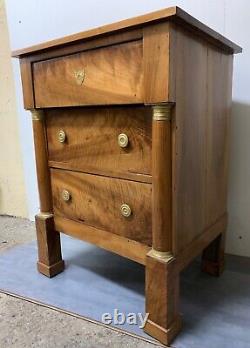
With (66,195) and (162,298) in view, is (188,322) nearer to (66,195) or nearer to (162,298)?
(162,298)

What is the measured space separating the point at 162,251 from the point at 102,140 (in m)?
0.36

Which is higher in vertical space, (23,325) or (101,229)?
(101,229)

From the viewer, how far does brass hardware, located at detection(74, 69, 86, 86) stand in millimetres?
856

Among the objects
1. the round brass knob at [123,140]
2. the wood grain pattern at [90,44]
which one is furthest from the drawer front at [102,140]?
the wood grain pattern at [90,44]

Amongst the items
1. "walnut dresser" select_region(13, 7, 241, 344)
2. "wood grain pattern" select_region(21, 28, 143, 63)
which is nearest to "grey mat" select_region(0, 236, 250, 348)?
"walnut dresser" select_region(13, 7, 241, 344)

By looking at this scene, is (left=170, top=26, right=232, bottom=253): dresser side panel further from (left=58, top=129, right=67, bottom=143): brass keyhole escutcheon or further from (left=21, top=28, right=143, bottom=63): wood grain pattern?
(left=58, top=129, right=67, bottom=143): brass keyhole escutcheon

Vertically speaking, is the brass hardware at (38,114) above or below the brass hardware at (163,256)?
above

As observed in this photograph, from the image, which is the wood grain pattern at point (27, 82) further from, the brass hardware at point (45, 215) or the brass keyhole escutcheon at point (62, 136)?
the brass hardware at point (45, 215)

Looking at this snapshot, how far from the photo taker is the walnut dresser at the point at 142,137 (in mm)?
721

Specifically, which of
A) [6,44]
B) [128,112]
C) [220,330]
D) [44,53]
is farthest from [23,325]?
[6,44]

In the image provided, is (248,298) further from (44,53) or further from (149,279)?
Answer: (44,53)

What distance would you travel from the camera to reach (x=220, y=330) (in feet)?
2.80

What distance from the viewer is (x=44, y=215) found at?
3.67 ft

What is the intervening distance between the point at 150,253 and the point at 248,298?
1.43ft
